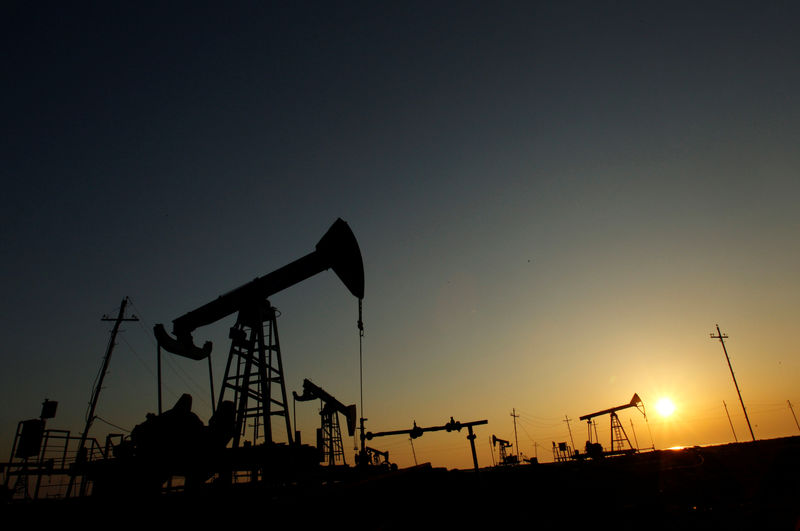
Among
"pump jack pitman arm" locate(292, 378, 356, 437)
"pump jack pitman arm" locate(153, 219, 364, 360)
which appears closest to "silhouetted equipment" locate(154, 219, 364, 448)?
"pump jack pitman arm" locate(153, 219, 364, 360)

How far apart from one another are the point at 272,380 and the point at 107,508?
805 centimetres

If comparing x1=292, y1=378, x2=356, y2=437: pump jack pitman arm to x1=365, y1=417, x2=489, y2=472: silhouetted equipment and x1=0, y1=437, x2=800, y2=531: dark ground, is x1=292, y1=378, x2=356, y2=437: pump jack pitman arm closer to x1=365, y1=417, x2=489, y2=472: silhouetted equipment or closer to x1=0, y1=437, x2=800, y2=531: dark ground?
x1=365, y1=417, x2=489, y2=472: silhouetted equipment

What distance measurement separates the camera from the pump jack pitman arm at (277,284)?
9812 millimetres

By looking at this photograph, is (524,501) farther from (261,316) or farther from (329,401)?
(329,401)

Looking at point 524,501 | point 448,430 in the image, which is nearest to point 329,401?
point 448,430

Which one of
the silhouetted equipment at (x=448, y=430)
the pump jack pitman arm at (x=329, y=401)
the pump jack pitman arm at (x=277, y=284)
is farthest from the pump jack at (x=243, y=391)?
the pump jack pitman arm at (x=329, y=401)

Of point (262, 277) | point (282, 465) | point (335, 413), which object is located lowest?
point (282, 465)

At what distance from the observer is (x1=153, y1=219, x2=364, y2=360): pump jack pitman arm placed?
981cm

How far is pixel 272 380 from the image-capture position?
36.1ft

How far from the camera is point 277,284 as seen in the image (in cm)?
1059

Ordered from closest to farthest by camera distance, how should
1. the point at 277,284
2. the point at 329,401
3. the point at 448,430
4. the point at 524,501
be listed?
the point at 524,501
the point at 277,284
the point at 448,430
the point at 329,401

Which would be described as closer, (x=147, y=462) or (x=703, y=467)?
(x=147, y=462)

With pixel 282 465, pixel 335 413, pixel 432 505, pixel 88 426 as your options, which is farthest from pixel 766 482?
pixel 88 426

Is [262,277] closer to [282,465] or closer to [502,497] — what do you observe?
[282,465]
